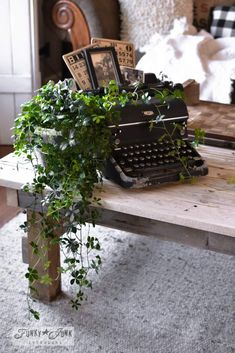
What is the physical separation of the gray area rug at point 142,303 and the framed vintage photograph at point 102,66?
0.54 meters

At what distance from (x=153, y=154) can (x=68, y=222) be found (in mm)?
306

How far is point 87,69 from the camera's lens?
163 centimetres

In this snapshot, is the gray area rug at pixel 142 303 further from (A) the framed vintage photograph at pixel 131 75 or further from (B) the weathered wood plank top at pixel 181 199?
(A) the framed vintage photograph at pixel 131 75

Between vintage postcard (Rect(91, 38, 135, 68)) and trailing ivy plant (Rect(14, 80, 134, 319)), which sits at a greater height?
vintage postcard (Rect(91, 38, 135, 68))

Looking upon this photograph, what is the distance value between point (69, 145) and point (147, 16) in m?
1.93

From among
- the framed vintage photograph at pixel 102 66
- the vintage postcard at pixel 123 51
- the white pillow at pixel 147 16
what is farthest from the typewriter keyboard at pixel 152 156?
the white pillow at pixel 147 16

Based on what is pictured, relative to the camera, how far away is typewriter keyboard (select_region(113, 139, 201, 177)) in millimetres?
1473

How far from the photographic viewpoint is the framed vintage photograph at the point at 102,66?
1.62 metres

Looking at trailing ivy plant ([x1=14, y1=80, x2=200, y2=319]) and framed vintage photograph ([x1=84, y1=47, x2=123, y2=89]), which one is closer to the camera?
trailing ivy plant ([x1=14, y1=80, x2=200, y2=319])

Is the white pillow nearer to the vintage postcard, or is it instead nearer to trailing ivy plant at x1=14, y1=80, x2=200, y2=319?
the vintage postcard

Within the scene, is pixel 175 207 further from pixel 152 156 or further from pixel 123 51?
pixel 123 51

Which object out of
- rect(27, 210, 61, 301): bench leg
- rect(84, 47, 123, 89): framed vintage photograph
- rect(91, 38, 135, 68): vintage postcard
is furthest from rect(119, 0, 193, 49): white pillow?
rect(27, 210, 61, 301): bench leg

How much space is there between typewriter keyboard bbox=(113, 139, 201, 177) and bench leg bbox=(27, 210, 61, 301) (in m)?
0.30

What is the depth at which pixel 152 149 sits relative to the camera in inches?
A: 60.8
